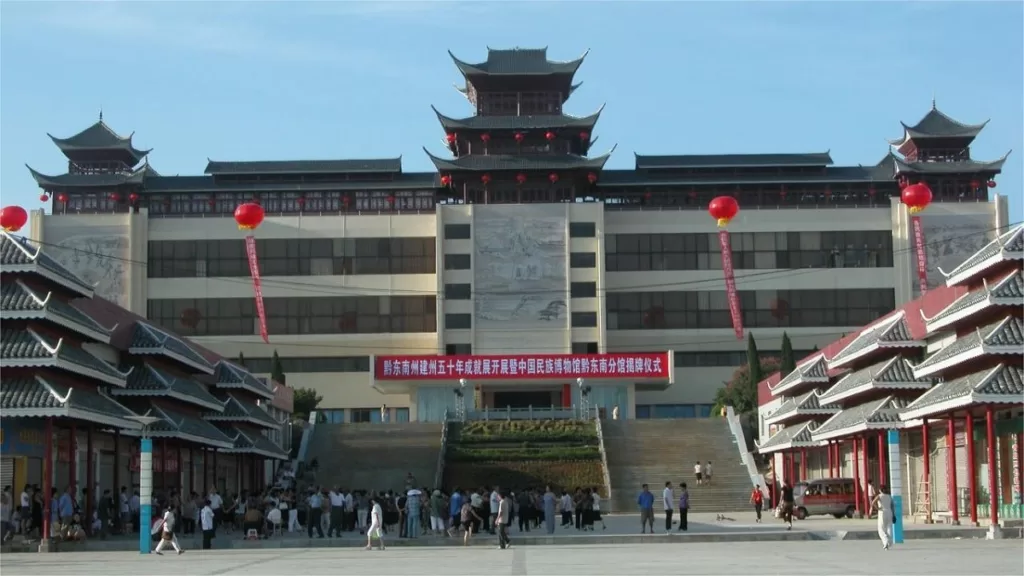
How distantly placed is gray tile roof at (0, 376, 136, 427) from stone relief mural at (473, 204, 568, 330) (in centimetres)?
4401

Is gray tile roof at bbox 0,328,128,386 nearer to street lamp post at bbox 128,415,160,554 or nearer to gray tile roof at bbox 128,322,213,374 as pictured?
street lamp post at bbox 128,415,160,554

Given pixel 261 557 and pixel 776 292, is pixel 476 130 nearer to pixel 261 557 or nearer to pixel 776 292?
pixel 776 292

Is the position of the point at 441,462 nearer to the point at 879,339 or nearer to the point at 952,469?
the point at 879,339

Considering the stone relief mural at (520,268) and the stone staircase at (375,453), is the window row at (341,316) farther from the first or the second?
the stone staircase at (375,453)

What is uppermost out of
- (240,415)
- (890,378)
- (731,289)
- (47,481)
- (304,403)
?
(731,289)

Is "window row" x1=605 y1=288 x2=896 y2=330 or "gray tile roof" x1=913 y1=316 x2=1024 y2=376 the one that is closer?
"gray tile roof" x1=913 y1=316 x2=1024 y2=376

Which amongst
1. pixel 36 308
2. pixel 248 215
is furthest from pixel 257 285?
pixel 36 308

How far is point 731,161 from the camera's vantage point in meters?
83.6

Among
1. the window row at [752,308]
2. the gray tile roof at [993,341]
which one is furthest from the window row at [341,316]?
the gray tile roof at [993,341]

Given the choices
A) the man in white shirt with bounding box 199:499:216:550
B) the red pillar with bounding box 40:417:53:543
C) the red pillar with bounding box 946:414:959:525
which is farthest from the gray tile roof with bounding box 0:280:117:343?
the red pillar with bounding box 946:414:959:525

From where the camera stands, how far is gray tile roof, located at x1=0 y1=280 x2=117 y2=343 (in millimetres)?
32875

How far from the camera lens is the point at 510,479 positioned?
54938 millimetres

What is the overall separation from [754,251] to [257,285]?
2659 cm

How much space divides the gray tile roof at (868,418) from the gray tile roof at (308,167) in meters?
44.8
